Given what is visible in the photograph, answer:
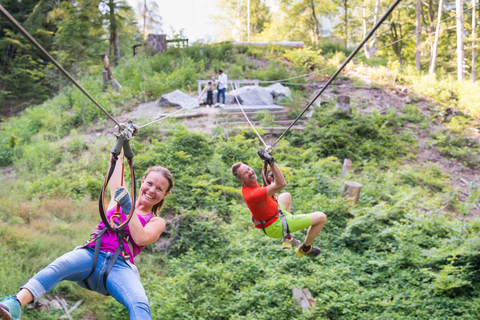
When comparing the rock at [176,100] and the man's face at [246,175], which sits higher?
the rock at [176,100]

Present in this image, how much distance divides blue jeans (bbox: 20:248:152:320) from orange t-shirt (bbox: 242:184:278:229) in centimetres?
176

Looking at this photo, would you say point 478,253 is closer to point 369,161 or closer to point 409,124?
point 369,161

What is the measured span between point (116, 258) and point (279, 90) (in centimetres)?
1475

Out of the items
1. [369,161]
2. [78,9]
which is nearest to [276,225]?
[369,161]

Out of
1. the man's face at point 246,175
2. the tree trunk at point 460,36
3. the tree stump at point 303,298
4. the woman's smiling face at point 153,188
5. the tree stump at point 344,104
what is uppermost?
the tree trunk at point 460,36

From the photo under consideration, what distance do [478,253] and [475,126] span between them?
8932 mm

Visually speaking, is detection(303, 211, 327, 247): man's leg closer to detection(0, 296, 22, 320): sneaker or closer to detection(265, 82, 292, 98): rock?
detection(0, 296, 22, 320): sneaker

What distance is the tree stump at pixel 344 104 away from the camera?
13.9 m

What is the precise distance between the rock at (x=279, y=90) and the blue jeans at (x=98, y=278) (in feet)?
47.2

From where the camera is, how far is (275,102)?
1622 cm

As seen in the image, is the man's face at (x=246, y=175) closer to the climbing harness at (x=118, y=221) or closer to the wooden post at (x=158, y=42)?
the climbing harness at (x=118, y=221)

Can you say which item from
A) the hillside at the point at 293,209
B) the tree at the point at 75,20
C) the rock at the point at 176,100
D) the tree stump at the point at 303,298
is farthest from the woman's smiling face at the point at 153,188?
the tree at the point at 75,20

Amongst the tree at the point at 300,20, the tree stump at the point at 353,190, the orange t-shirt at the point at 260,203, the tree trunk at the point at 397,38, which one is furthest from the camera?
the tree at the point at 300,20

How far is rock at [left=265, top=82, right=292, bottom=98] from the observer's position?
53.9 ft
